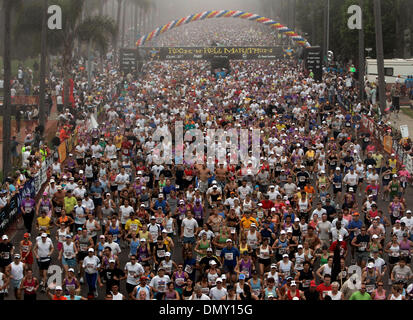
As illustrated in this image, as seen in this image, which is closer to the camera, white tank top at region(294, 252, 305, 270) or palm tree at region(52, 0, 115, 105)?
white tank top at region(294, 252, 305, 270)

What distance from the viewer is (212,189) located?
19.2 meters

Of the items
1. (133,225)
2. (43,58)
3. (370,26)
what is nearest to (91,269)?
(133,225)

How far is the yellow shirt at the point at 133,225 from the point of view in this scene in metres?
16.2

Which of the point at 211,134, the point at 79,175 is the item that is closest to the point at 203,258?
the point at 79,175

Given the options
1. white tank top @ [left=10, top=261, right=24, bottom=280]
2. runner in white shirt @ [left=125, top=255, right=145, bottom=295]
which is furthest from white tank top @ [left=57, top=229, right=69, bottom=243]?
runner in white shirt @ [left=125, top=255, right=145, bottom=295]

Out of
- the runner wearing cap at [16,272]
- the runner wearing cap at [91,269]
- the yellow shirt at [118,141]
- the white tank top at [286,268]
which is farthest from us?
the yellow shirt at [118,141]

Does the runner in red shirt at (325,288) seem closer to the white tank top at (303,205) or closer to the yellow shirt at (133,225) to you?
the yellow shirt at (133,225)

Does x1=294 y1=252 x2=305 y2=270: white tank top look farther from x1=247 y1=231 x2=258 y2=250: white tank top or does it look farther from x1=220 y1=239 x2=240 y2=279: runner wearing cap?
x1=247 y1=231 x2=258 y2=250: white tank top

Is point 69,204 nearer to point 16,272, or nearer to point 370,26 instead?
point 16,272

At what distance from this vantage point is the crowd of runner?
1333 centimetres

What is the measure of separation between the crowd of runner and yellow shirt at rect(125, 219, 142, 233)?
2cm

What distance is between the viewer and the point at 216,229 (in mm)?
16375

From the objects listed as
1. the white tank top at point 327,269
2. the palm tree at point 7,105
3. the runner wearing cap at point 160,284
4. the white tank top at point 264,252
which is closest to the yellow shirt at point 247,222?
the white tank top at point 264,252

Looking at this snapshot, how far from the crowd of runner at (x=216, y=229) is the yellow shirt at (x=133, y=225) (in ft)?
0.08
